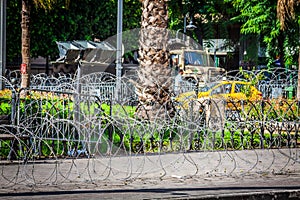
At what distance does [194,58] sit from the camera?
110 feet

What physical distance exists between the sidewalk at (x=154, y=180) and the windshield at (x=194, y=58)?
70.9ft

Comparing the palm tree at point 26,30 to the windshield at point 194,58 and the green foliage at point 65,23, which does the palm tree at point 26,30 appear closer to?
the windshield at point 194,58

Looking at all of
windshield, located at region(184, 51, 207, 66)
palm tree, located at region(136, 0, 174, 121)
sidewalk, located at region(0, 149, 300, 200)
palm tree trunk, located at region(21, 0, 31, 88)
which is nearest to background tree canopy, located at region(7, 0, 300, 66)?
windshield, located at region(184, 51, 207, 66)

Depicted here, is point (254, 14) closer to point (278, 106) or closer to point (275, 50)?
point (275, 50)

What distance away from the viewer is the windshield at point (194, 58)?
33.2 m

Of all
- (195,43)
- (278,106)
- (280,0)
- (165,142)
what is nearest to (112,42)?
(195,43)

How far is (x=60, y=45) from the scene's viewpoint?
99.0 ft

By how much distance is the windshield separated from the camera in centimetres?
3319

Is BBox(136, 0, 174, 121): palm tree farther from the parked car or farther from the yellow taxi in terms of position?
the yellow taxi

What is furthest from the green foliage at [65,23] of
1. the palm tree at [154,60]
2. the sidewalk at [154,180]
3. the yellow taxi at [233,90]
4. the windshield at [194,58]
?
Answer: the sidewalk at [154,180]

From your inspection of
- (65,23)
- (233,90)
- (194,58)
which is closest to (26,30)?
(233,90)

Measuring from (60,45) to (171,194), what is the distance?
2289 centimetres

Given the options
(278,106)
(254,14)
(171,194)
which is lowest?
(171,194)

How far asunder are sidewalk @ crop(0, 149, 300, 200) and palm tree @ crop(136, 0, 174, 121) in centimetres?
276
